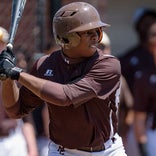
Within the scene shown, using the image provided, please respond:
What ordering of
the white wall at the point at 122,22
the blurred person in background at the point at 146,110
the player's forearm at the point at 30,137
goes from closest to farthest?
1. the player's forearm at the point at 30,137
2. the blurred person in background at the point at 146,110
3. the white wall at the point at 122,22

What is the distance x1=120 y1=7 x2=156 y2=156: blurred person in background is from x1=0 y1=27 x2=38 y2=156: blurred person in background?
1.04m

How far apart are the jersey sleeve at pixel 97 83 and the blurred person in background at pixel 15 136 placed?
61.4 inches

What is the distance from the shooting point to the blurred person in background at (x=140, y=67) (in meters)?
6.96

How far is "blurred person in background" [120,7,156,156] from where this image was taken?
696 cm

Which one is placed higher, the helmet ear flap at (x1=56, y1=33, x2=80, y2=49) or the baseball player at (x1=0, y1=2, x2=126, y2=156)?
the helmet ear flap at (x1=56, y1=33, x2=80, y2=49)

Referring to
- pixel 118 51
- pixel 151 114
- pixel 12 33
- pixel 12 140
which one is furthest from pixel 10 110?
pixel 118 51

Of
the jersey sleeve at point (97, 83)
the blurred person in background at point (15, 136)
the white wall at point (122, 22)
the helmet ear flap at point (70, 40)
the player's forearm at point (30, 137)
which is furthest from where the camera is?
the white wall at point (122, 22)

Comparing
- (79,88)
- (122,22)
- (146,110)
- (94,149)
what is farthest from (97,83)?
(122,22)

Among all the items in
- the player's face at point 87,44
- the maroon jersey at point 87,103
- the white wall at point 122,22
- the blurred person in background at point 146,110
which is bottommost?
the white wall at point 122,22

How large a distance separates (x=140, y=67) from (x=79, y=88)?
3.12m

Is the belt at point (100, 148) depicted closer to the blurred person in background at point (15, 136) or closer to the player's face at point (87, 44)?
the player's face at point (87, 44)

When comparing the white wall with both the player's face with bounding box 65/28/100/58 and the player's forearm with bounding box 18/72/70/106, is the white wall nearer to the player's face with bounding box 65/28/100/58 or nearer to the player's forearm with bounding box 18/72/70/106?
the player's face with bounding box 65/28/100/58

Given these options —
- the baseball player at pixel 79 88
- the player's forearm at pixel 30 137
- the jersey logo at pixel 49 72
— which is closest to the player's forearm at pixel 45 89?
the baseball player at pixel 79 88

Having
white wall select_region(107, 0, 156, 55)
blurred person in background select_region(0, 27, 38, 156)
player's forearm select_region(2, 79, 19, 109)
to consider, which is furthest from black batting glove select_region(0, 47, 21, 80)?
white wall select_region(107, 0, 156, 55)
